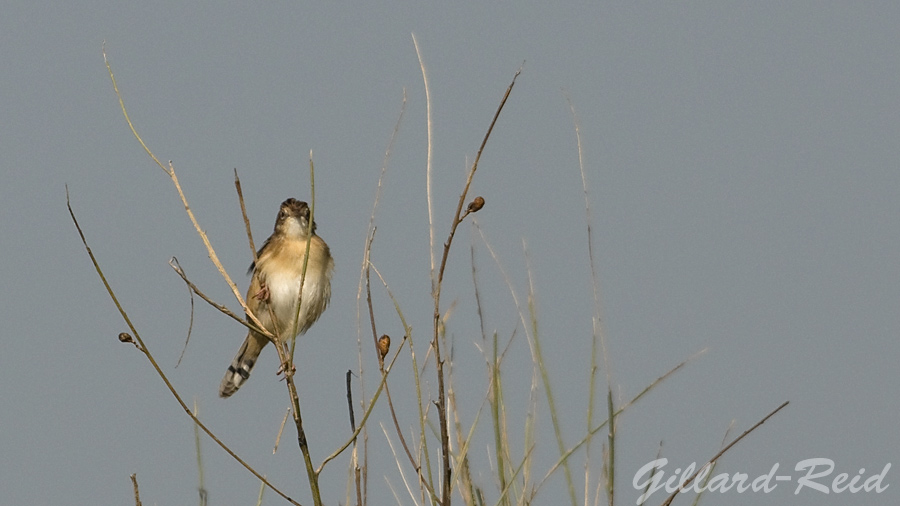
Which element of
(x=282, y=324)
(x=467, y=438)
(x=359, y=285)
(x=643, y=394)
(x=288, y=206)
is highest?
(x=288, y=206)

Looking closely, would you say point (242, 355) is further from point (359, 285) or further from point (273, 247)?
point (359, 285)

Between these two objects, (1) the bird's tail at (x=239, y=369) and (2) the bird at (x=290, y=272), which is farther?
(1) the bird's tail at (x=239, y=369)

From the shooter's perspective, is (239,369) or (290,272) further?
(239,369)

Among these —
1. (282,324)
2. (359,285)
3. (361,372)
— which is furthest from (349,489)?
(282,324)

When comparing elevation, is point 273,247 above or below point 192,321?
above

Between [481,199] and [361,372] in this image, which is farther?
[361,372]

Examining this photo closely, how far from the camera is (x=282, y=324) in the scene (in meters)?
6.65

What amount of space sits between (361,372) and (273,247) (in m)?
3.73

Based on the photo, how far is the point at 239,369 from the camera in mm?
7418

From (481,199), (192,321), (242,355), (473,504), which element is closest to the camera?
(481,199)

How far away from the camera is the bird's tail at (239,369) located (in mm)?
7398

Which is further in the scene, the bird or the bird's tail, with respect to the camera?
the bird's tail

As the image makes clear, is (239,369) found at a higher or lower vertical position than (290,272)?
higher

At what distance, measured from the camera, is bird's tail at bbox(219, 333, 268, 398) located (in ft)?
24.3
